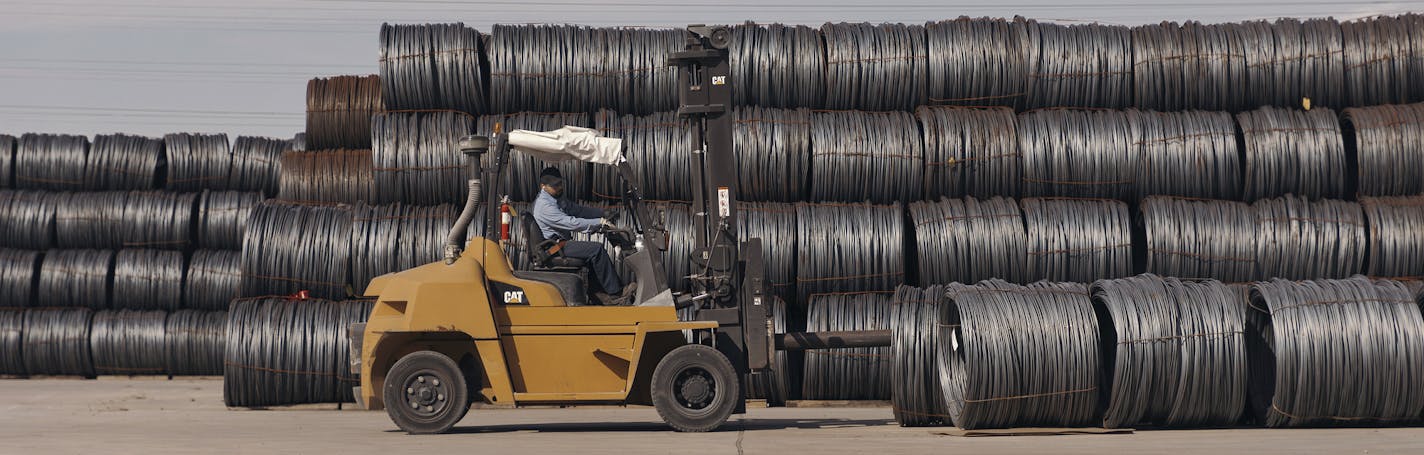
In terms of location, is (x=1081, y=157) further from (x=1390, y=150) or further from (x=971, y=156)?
(x=1390, y=150)

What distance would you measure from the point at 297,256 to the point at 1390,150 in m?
10.8

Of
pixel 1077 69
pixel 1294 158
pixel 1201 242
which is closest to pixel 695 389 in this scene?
pixel 1201 242

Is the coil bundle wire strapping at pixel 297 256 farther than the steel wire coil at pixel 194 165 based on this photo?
No

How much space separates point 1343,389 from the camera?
11.5 m

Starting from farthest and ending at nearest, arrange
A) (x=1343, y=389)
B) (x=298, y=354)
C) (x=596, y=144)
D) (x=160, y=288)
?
1. (x=160, y=288)
2. (x=298, y=354)
3. (x=596, y=144)
4. (x=1343, y=389)

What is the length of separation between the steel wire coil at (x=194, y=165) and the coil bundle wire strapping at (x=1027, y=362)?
43.7 ft

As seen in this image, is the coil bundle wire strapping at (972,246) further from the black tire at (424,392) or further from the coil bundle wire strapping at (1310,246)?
the black tire at (424,392)

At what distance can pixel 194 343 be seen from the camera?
776 inches

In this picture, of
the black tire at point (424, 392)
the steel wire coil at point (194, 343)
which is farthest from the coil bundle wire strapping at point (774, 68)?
the steel wire coil at point (194, 343)

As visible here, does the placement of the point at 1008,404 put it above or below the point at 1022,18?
below

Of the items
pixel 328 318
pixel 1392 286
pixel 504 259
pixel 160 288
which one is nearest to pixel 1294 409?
pixel 1392 286

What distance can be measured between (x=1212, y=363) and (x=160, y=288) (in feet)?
46.2

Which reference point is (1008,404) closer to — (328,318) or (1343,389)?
(1343,389)

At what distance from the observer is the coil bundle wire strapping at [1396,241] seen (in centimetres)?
1463
